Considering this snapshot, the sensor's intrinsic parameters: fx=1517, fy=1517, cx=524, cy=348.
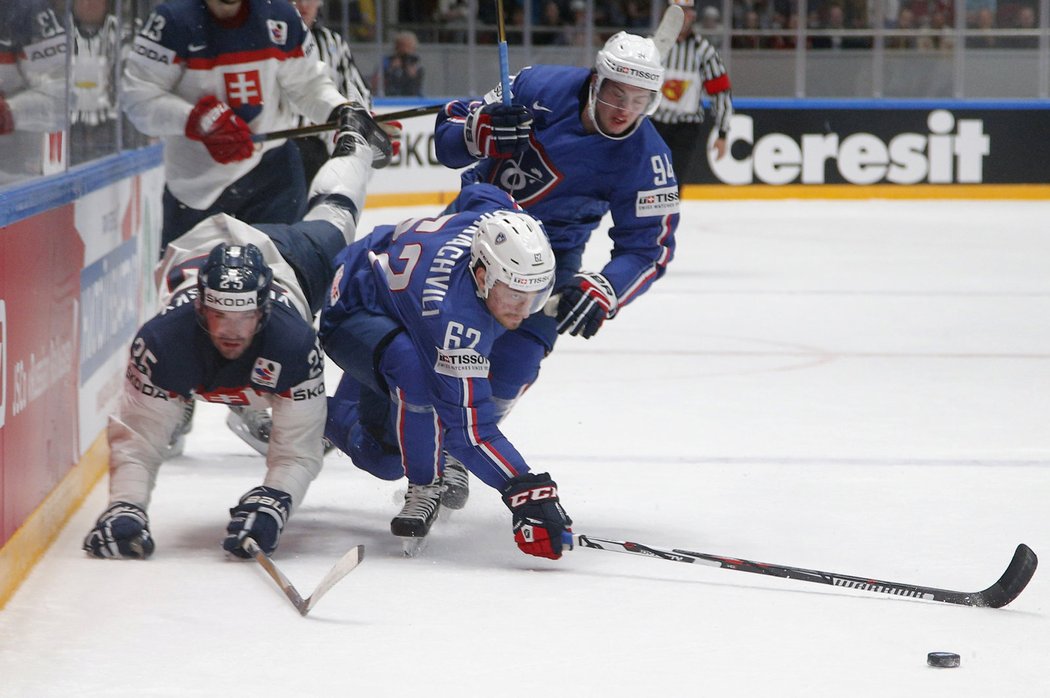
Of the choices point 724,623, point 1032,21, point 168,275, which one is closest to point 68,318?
point 168,275

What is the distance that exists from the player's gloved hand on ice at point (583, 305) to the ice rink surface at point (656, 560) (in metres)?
0.48

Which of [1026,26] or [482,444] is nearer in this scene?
[482,444]

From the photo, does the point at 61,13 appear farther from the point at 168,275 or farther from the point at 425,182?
the point at 425,182

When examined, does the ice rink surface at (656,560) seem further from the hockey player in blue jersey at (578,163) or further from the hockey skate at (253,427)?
Result: the hockey player in blue jersey at (578,163)

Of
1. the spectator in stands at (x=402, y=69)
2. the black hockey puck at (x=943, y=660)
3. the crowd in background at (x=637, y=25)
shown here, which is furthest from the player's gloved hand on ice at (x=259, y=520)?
the spectator in stands at (x=402, y=69)

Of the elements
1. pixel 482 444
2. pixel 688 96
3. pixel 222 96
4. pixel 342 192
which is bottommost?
pixel 482 444

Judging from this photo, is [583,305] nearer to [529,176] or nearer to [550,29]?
[529,176]

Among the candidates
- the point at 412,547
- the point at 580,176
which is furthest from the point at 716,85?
the point at 412,547

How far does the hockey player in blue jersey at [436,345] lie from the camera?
304 cm

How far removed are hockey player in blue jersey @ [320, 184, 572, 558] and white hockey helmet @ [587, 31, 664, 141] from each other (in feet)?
1.27

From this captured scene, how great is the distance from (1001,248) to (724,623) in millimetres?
7337

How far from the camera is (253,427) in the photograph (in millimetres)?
4145

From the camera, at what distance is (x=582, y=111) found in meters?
3.77

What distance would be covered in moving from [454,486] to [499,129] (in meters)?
0.88
